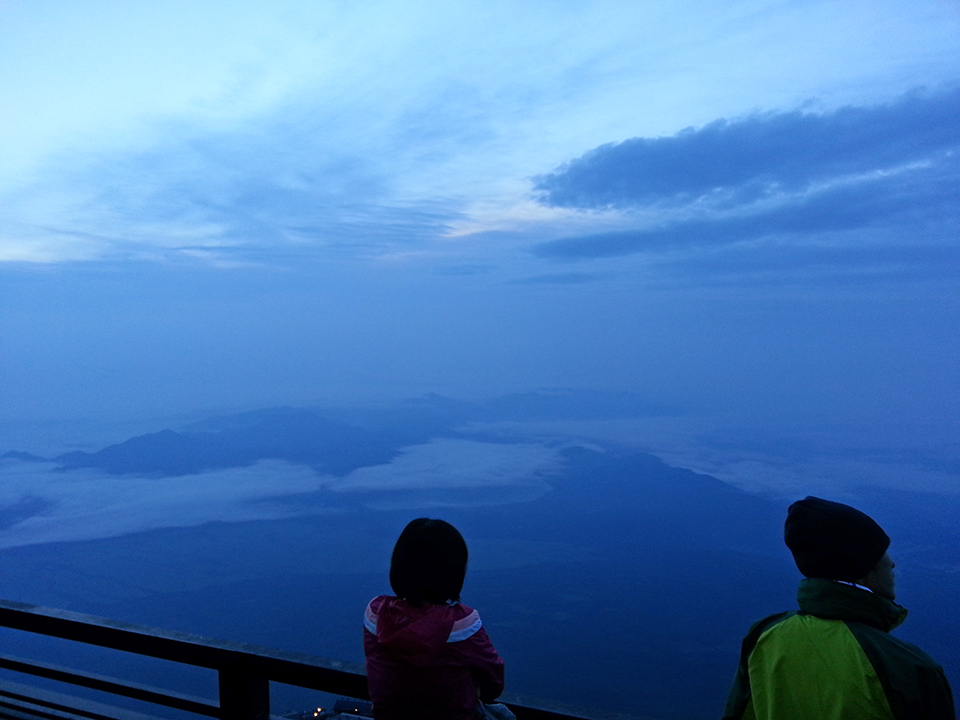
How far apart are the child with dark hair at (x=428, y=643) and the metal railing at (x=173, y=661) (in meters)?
0.08

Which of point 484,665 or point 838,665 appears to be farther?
point 484,665

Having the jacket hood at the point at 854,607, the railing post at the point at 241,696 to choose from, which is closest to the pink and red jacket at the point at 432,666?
the railing post at the point at 241,696

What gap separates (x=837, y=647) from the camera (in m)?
1.12

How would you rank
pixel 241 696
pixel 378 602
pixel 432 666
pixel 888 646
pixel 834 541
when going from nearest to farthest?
pixel 888 646 < pixel 834 541 < pixel 432 666 < pixel 378 602 < pixel 241 696

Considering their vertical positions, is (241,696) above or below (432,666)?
below

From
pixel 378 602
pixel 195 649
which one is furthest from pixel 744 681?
pixel 195 649

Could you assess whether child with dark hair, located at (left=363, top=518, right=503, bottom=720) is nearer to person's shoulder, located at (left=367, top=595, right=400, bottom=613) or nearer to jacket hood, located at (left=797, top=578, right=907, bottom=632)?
person's shoulder, located at (left=367, top=595, right=400, bottom=613)

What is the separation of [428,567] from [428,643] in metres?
0.15

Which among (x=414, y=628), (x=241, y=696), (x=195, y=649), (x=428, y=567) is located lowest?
(x=241, y=696)

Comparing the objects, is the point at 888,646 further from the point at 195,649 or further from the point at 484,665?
the point at 195,649

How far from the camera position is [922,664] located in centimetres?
107

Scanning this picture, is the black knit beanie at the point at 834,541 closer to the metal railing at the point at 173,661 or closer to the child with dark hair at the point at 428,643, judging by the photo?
the metal railing at the point at 173,661

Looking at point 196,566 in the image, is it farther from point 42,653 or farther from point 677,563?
point 677,563

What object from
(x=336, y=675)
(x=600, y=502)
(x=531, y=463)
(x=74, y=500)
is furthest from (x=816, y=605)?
(x=74, y=500)
